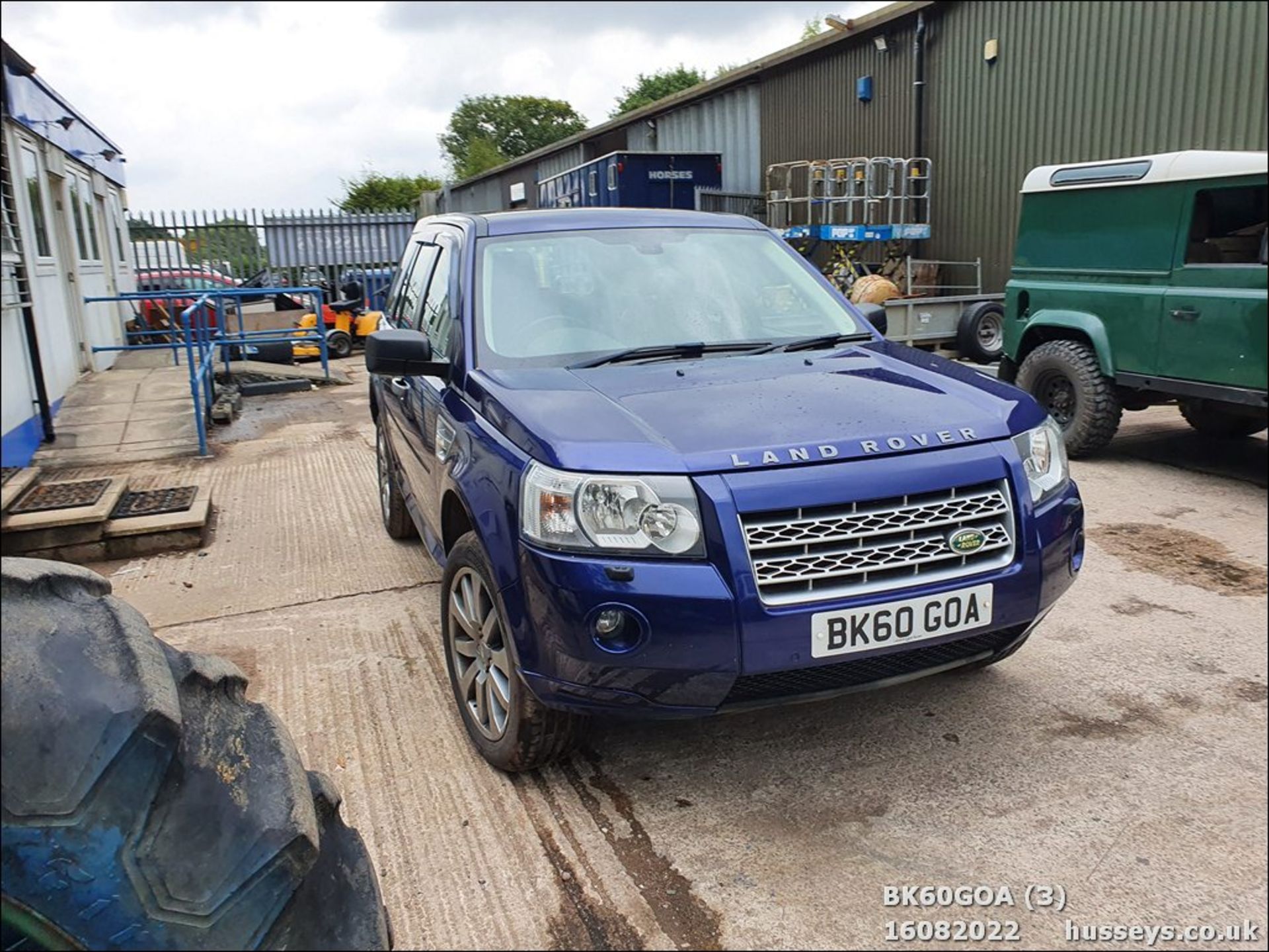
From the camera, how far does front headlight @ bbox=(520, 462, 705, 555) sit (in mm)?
2496

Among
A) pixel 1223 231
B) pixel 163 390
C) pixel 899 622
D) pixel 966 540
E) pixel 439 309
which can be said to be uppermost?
pixel 1223 231

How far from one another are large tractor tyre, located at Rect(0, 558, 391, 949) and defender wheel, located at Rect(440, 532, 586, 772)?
1.20m

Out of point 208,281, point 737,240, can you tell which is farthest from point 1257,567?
point 208,281

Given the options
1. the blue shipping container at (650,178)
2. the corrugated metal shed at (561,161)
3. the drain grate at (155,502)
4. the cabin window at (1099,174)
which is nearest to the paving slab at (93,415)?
the drain grate at (155,502)

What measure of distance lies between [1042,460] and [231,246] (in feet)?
65.8

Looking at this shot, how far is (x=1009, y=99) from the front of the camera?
37.9 ft

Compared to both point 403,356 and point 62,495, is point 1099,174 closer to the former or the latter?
point 403,356

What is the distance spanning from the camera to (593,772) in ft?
10.2

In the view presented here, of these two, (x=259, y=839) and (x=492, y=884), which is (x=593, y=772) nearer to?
(x=492, y=884)

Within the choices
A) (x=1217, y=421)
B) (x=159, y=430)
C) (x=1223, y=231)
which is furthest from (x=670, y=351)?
(x=159, y=430)

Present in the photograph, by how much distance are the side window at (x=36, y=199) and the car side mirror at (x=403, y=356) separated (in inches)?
293

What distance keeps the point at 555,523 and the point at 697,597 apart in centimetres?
43

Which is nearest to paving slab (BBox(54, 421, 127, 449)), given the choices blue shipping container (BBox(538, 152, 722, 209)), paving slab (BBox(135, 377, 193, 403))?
paving slab (BBox(135, 377, 193, 403))

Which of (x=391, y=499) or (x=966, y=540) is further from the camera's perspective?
(x=391, y=499)
